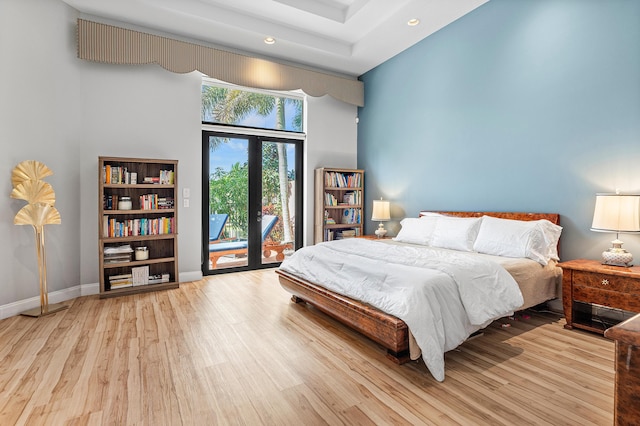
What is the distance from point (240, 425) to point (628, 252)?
11.3ft

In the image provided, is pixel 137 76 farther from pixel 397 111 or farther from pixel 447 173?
pixel 447 173

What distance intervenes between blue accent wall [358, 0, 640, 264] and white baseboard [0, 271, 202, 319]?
344 cm

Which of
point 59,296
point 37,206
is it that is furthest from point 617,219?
point 59,296

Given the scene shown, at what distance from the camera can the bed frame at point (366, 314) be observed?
2236 millimetres

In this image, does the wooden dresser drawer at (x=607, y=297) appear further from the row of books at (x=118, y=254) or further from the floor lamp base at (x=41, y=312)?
the floor lamp base at (x=41, y=312)

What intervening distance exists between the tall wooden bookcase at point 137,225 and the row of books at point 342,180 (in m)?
2.46

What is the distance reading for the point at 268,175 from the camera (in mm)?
5570

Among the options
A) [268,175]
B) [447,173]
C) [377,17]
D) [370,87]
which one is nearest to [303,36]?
[377,17]

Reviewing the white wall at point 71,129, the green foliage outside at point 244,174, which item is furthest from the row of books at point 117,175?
the green foliage outside at point 244,174

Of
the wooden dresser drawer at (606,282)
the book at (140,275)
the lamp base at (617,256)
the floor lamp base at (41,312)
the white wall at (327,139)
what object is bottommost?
the floor lamp base at (41,312)

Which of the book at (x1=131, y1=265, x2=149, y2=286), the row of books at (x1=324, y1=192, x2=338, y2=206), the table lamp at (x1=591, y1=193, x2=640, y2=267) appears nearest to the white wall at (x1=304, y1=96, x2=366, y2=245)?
the row of books at (x1=324, y1=192, x2=338, y2=206)

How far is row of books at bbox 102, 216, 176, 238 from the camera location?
400cm

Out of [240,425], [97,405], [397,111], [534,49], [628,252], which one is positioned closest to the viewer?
[240,425]

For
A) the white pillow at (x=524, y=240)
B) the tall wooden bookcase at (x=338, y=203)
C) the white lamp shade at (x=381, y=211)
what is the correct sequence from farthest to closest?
the tall wooden bookcase at (x=338, y=203) → the white lamp shade at (x=381, y=211) → the white pillow at (x=524, y=240)
